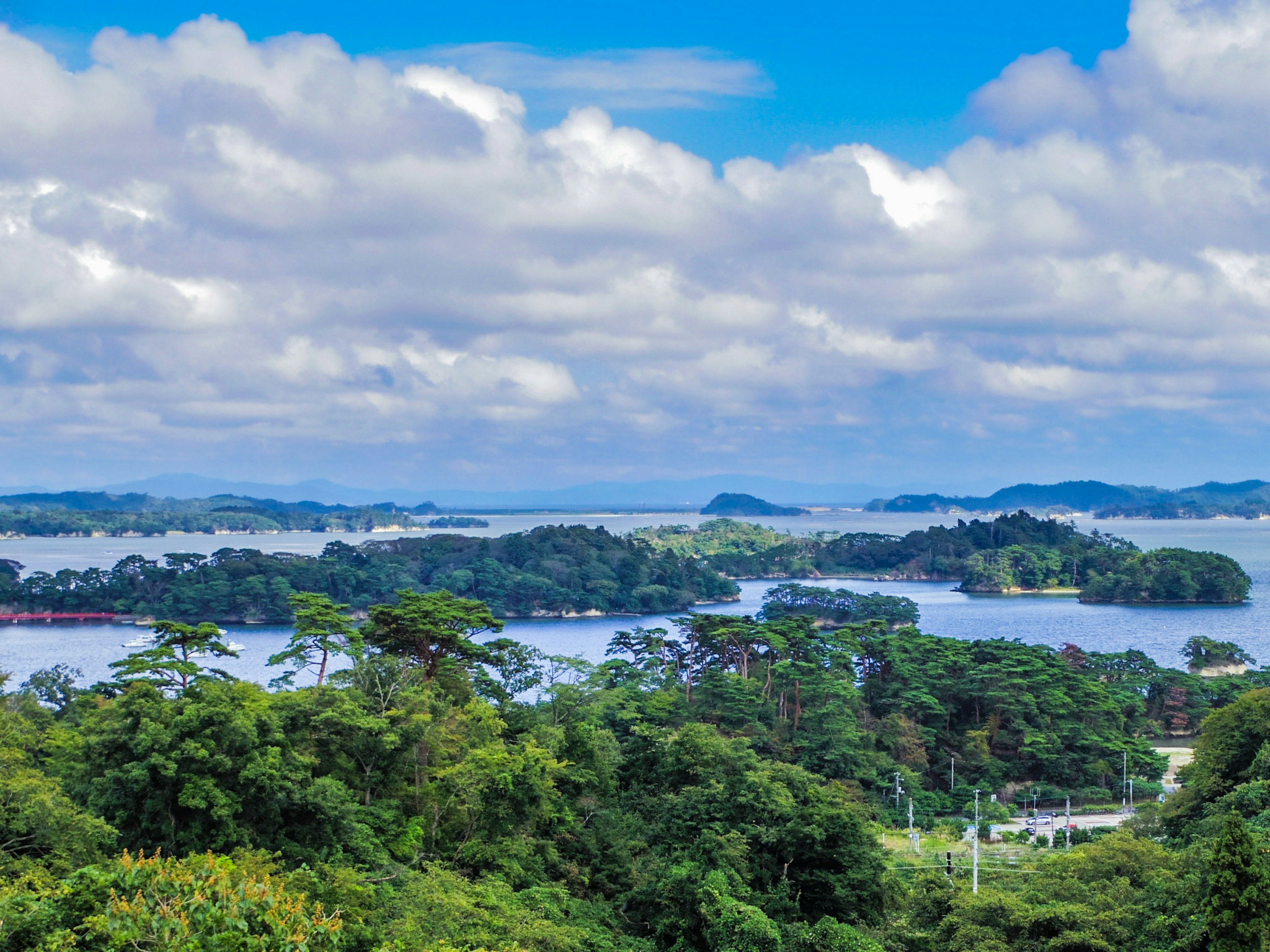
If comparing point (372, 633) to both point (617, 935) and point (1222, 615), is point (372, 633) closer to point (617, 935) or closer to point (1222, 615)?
point (617, 935)

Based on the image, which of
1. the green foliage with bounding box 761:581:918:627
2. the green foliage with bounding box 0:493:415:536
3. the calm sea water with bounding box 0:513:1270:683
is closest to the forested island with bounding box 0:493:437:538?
the green foliage with bounding box 0:493:415:536

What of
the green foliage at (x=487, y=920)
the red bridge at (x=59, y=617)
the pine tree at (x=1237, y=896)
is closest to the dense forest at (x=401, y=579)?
the red bridge at (x=59, y=617)

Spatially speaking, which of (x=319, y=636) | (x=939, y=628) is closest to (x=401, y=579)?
(x=939, y=628)

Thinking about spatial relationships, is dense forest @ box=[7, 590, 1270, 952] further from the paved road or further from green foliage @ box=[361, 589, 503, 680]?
the paved road

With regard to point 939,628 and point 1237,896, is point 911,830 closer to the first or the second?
point 1237,896

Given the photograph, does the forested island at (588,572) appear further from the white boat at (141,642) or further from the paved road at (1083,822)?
the paved road at (1083,822)

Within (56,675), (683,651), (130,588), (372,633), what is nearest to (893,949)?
(372,633)
